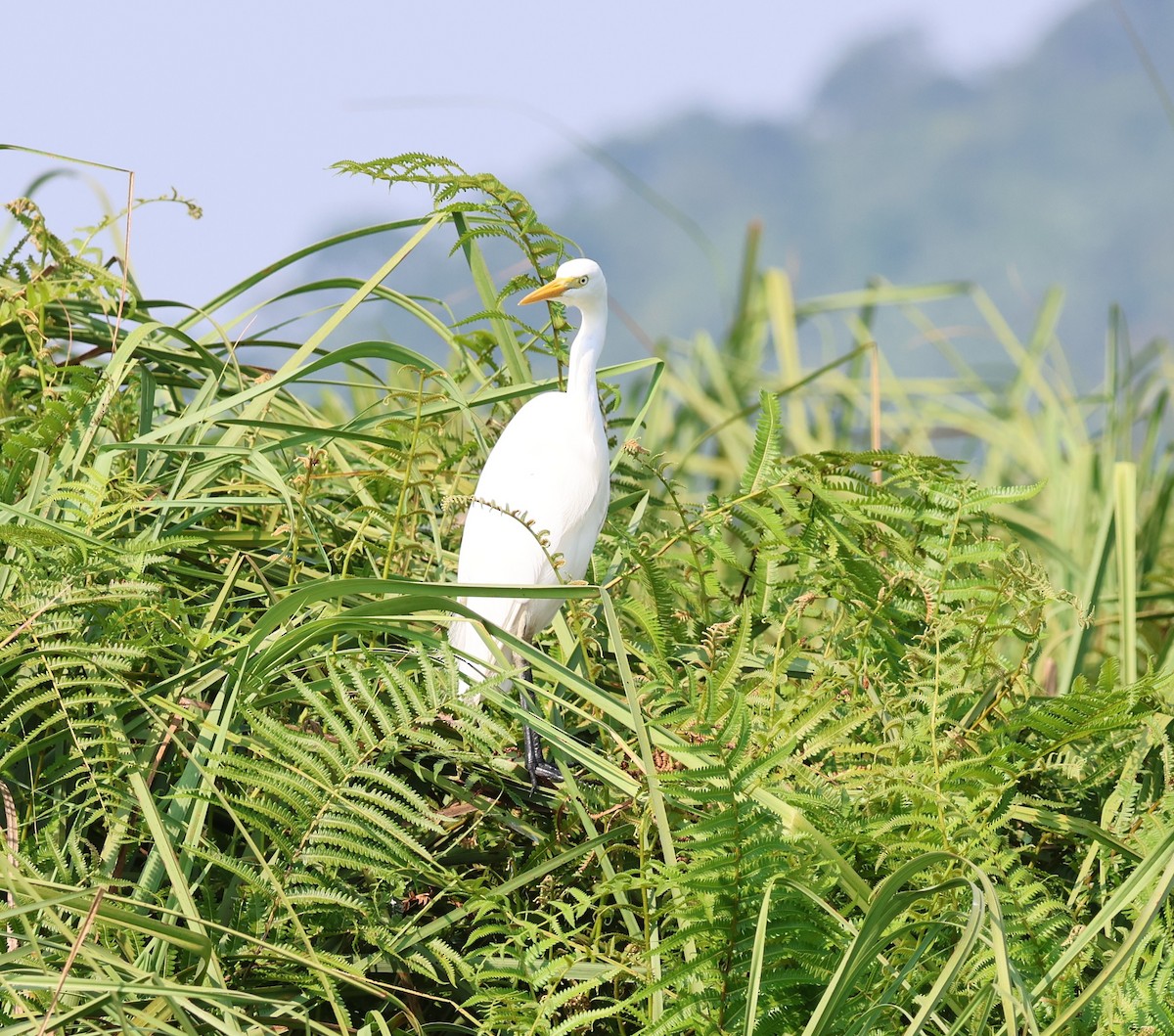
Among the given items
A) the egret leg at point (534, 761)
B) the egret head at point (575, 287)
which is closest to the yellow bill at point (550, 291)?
the egret head at point (575, 287)

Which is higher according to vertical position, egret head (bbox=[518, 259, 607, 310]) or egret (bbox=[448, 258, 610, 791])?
egret head (bbox=[518, 259, 607, 310])

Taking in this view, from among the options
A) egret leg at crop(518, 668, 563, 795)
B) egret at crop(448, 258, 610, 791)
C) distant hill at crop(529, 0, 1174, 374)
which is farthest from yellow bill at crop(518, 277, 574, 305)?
distant hill at crop(529, 0, 1174, 374)

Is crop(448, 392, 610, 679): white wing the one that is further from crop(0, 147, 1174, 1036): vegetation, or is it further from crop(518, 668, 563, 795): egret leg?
crop(518, 668, 563, 795): egret leg

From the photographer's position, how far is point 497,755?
1.67 metres

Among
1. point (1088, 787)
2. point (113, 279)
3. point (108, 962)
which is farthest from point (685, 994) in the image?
point (113, 279)

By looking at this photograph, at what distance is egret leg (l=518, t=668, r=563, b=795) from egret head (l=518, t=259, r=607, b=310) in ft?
2.57

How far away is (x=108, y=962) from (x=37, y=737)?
1.42 feet

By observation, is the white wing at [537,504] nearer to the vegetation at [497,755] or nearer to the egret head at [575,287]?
the vegetation at [497,755]

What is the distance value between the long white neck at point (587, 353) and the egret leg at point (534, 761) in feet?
2.04

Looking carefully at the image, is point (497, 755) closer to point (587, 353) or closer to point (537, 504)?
point (537, 504)

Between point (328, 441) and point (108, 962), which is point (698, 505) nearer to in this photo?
point (328, 441)

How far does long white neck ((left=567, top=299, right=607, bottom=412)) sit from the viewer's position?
2.26m

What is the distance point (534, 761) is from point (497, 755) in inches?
9.0

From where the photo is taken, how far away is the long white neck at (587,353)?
226cm
